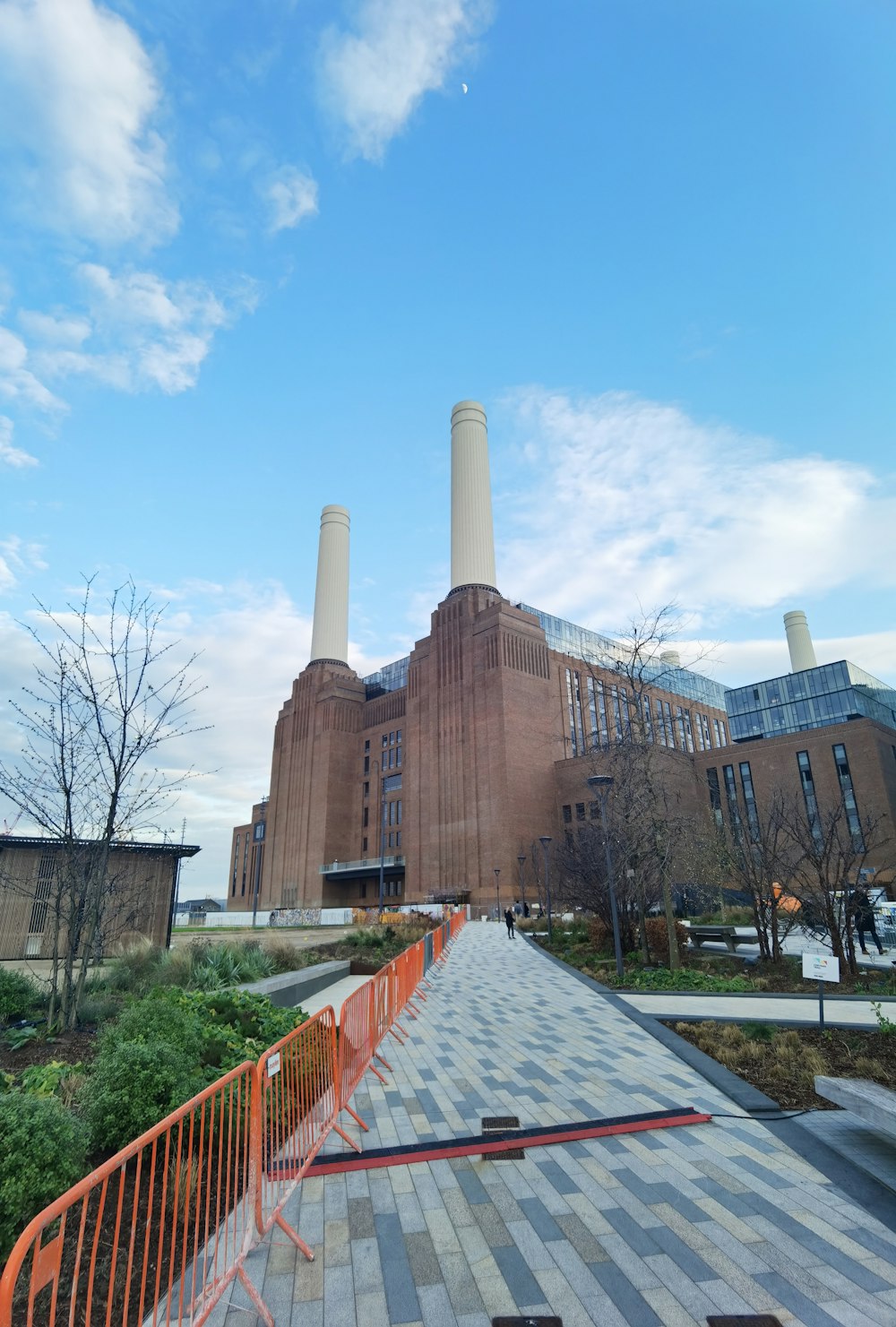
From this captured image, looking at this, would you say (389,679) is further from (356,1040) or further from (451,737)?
(356,1040)

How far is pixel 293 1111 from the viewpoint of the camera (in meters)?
5.32

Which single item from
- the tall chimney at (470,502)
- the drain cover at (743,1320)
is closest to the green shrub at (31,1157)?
the drain cover at (743,1320)

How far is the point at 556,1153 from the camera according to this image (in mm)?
5461

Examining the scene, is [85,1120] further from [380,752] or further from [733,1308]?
[380,752]

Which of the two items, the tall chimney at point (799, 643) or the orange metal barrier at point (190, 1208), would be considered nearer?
the orange metal barrier at point (190, 1208)

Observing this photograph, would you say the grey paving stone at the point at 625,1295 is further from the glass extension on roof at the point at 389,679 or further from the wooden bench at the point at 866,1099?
the glass extension on roof at the point at 389,679

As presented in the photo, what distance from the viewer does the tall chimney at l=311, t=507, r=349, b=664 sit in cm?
9038

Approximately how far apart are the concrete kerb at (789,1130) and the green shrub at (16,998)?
9243 mm

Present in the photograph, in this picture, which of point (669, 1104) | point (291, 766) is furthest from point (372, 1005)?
point (291, 766)

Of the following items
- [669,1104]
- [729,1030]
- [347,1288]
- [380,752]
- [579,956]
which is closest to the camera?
[347,1288]

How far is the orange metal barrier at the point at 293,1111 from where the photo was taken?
4.47m

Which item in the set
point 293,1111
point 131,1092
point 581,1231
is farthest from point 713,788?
point 131,1092

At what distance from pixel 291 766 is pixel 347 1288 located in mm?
85687

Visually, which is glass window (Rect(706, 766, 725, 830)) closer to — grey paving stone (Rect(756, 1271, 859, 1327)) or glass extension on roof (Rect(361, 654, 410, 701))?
glass extension on roof (Rect(361, 654, 410, 701))
